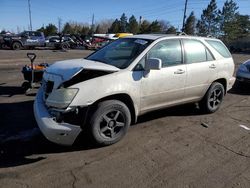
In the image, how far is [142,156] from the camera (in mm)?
4047

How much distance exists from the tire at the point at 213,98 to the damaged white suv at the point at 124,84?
21 millimetres

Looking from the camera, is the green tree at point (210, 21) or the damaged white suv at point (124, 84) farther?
the green tree at point (210, 21)

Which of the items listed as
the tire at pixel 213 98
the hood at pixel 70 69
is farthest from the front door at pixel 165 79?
the tire at pixel 213 98

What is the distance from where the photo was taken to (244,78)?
8.99m

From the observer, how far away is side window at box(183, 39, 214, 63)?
5.38 meters

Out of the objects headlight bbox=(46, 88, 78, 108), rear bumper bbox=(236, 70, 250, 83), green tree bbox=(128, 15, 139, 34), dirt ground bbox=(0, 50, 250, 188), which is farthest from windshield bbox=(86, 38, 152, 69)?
green tree bbox=(128, 15, 139, 34)

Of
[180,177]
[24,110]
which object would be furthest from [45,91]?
[180,177]

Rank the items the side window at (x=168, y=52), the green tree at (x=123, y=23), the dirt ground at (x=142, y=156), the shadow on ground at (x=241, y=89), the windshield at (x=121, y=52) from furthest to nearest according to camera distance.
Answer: the green tree at (x=123, y=23) → the shadow on ground at (x=241, y=89) → the side window at (x=168, y=52) → the windshield at (x=121, y=52) → the dirt ground at (x=142, y=156)

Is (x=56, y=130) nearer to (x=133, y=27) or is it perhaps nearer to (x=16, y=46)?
(x=16, y=46)

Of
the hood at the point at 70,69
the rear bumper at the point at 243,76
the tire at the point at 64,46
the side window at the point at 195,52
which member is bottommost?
the tire at the point at 64,46

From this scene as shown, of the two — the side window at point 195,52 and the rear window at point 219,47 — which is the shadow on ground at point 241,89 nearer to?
the rear window at point 219,47

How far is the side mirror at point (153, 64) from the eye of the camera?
4.50 metres

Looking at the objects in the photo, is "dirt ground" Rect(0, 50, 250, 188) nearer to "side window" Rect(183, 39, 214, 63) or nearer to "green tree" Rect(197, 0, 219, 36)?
"side window" Rect(183, 39, 214, 63)

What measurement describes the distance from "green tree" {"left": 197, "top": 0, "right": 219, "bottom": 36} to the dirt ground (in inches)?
3029
